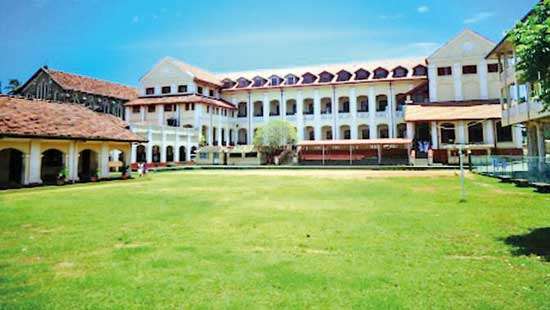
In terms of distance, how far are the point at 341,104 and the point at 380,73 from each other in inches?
266

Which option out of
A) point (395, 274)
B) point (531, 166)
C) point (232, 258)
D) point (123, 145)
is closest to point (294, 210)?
point (232, 258)

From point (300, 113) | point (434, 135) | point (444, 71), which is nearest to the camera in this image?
point (434, 135)

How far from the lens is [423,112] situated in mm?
38750

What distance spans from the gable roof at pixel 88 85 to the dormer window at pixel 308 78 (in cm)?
2612

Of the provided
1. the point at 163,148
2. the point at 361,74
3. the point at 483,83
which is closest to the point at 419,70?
the point at 361,74

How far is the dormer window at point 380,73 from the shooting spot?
1921 inches

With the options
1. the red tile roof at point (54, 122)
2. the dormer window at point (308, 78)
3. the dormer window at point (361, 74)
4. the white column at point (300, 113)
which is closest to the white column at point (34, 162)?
the red tile roof at point (54, 122)

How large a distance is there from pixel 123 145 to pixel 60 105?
4610mm

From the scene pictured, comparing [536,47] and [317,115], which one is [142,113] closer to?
[317,115]

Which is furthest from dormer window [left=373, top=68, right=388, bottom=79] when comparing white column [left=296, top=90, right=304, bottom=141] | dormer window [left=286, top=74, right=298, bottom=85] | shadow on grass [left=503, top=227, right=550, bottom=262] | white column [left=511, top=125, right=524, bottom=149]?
A: shadow on grass [left=503, top=227, right=550, bottom=262]

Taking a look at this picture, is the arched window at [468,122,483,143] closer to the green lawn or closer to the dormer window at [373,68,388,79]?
the dormer window at [373,68,388,79]

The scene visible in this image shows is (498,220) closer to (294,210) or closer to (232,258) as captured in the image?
(294,210)

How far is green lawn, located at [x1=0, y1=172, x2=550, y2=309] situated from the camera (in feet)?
14.3

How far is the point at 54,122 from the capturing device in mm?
20953
